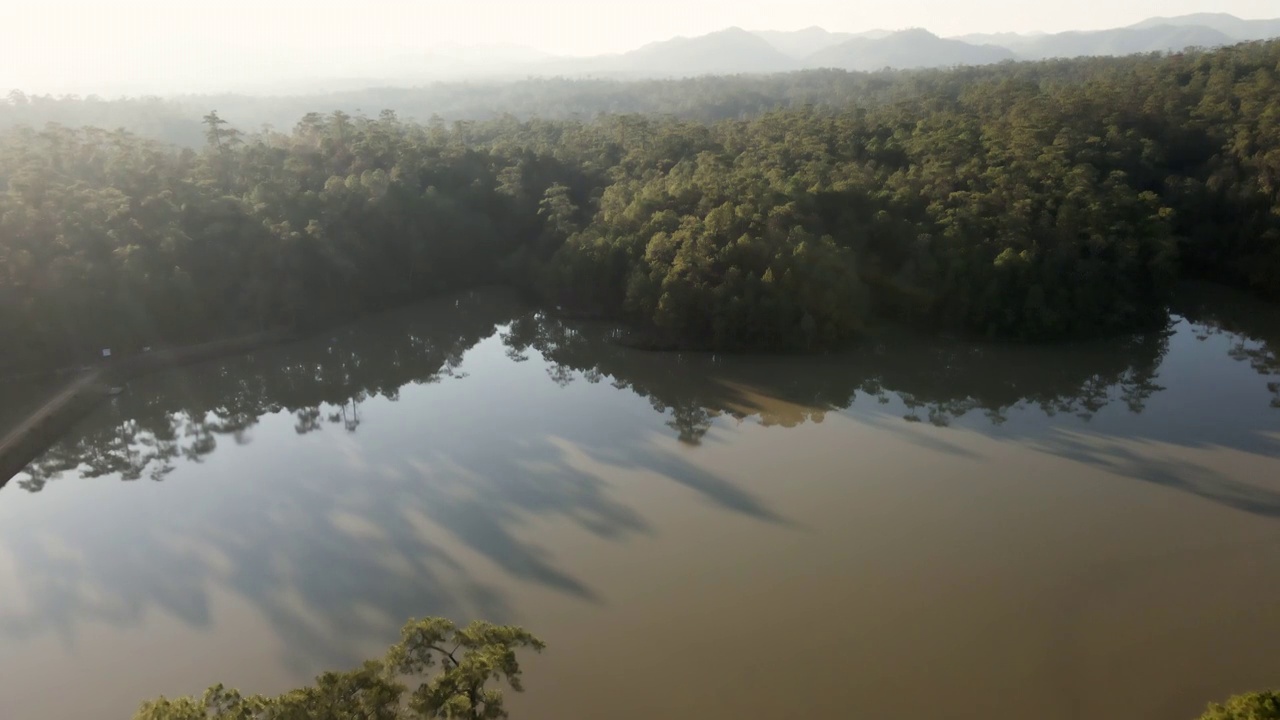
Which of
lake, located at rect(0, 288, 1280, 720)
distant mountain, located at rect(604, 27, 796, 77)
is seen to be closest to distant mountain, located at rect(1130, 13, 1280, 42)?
distant mountain, located at rect(604, 27, 796, 77)

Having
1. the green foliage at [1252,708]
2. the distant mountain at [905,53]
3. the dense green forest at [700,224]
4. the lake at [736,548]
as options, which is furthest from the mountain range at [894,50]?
the green foliage at [1252,708]

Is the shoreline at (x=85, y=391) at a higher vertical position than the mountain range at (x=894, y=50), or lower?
lower

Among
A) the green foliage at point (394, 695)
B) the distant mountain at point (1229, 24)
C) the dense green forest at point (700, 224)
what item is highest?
the distant mountain at point (1229, 24)

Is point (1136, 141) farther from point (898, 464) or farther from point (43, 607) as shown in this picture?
point (43, 607)

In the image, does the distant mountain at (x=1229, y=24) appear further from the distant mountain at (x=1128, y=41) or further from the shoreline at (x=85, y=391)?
the shoreline at (x=85, y=391)

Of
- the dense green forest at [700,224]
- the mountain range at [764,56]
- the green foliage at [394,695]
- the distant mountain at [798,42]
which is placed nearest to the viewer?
the green foliage at [394,695]

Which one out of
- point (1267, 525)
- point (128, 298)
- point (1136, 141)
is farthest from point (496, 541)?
point (1136, 141)

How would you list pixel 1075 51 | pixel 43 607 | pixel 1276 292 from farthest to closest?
1. pixel 1075 51
2. pixel 1276 292
3. pixel 43 607
